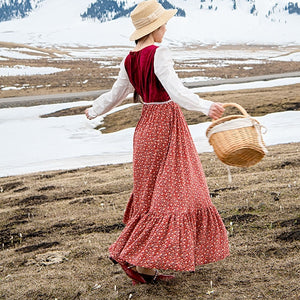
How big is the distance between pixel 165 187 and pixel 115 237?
2.41 metres

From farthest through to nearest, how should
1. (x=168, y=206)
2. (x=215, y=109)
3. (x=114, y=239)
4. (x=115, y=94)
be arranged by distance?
(x=114, y=239) < (x=115, y=94) < (x=168, y=206) < (x=215, y=109)

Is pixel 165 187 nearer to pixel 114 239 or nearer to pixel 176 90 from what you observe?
pixel 176 90

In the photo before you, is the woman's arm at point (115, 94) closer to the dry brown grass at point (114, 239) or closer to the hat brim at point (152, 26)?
the hat brim at point (152, 26)

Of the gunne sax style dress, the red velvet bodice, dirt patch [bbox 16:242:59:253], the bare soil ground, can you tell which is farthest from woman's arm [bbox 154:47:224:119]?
dirt patch [bbox 16:242:59:253]

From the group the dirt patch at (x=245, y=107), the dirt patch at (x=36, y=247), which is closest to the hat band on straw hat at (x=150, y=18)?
the dirt patch at (x=36, y=247)

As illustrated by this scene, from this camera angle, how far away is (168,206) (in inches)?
159

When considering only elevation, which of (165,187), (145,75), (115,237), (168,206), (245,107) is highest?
(145,75)

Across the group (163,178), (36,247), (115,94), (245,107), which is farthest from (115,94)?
(245,107)

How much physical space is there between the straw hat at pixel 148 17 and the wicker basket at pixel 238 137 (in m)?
0.94

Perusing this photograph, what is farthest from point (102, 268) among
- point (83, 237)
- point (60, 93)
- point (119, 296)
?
point (60, 93)

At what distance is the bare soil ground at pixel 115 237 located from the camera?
4.43 m

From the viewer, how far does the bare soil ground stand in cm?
443

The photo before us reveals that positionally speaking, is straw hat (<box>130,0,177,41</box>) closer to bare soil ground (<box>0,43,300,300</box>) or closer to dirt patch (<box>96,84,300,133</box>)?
bare soil ground (<box>0,43,300,300</box>)

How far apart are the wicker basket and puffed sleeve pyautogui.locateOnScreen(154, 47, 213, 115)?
0.29 metres
